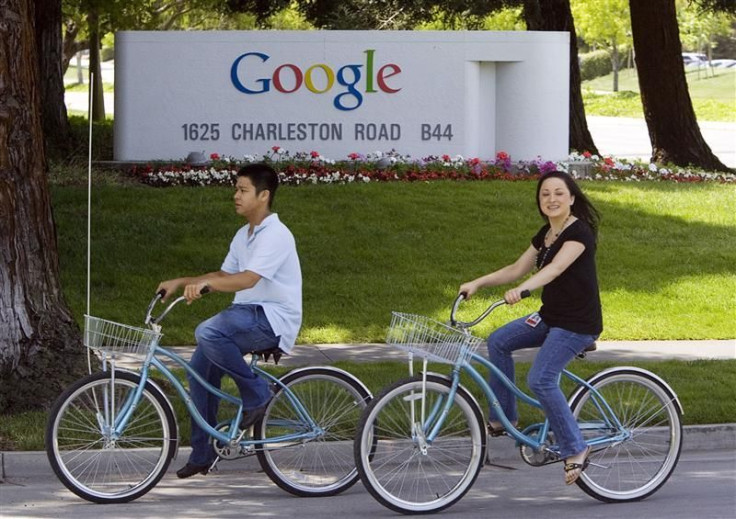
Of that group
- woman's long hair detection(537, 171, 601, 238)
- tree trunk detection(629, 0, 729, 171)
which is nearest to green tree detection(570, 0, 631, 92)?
tree trunk detection(629, 0, 729, 171)

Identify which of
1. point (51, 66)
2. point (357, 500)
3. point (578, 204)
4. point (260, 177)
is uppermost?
point (51, 66)

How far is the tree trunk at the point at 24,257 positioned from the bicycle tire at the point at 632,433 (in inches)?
139

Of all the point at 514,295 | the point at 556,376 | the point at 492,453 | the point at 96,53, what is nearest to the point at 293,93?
the point at 96,53

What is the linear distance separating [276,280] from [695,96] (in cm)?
5667

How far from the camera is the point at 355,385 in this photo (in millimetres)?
7250

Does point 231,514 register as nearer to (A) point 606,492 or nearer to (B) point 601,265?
(A) point 606,492

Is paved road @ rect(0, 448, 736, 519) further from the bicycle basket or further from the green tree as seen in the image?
the green tree

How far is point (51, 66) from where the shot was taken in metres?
24.0

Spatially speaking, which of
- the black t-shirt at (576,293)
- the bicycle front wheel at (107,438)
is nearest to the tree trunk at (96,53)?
the bicycle front wheel at (107,438)

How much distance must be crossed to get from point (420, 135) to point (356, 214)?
379cm

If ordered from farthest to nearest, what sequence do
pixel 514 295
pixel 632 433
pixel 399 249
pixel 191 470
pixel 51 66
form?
pixel 51 66 → pixel 399 249 → pixel 632 433 → pixel 191 470 → pixel 514 295

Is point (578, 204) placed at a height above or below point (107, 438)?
above

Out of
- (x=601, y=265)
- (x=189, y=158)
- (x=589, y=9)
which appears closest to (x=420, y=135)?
(x=189, y=158)

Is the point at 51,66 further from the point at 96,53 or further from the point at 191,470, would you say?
the point at 191,470
